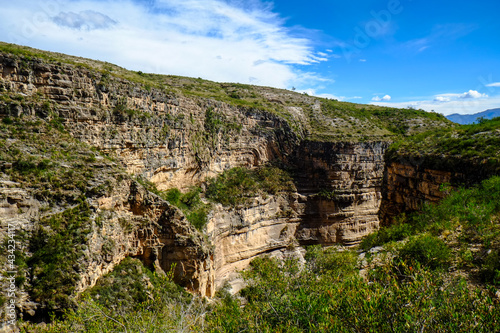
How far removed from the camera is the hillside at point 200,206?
10914 millimetres

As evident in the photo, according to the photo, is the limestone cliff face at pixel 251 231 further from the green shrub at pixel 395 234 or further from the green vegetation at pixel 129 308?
the green shrub at pixel 395 234

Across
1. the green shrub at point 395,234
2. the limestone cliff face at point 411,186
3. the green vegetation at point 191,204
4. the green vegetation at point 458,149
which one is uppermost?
the green vegetation at point 458,149

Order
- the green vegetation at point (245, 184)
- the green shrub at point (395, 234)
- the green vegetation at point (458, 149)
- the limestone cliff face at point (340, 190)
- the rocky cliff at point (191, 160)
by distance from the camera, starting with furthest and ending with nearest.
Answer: the limestone cliff face at point (340, 190) → the green vegetation at point (245, 184) → the rocky cliff at point (191, 160) → the green shrub at point (395, 234) → the green vegetation at point (458, 149)

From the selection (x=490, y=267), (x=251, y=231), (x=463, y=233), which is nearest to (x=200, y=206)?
(x=251, y=231)

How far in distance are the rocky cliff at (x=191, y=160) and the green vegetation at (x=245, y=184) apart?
3.78 feet

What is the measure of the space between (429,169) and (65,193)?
22.7 meters

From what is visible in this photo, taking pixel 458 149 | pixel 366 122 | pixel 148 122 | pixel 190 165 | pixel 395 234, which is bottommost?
pixel 395 234

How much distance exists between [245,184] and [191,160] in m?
8.70

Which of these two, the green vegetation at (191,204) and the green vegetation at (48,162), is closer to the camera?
the green vegetation at (48,162)

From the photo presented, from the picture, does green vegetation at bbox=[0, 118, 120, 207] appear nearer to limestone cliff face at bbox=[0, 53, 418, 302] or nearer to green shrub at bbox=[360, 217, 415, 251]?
limestone cliff face at bbox=[0, 53, 418, 302]

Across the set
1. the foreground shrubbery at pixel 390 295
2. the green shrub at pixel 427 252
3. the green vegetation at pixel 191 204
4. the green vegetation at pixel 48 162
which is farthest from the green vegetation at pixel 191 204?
the green shrub at pixel 427 252

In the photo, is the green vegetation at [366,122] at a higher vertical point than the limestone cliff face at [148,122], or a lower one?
higher

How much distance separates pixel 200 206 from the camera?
34344 millimetres

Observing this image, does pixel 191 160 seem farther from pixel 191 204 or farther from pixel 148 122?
pixel 148 122
